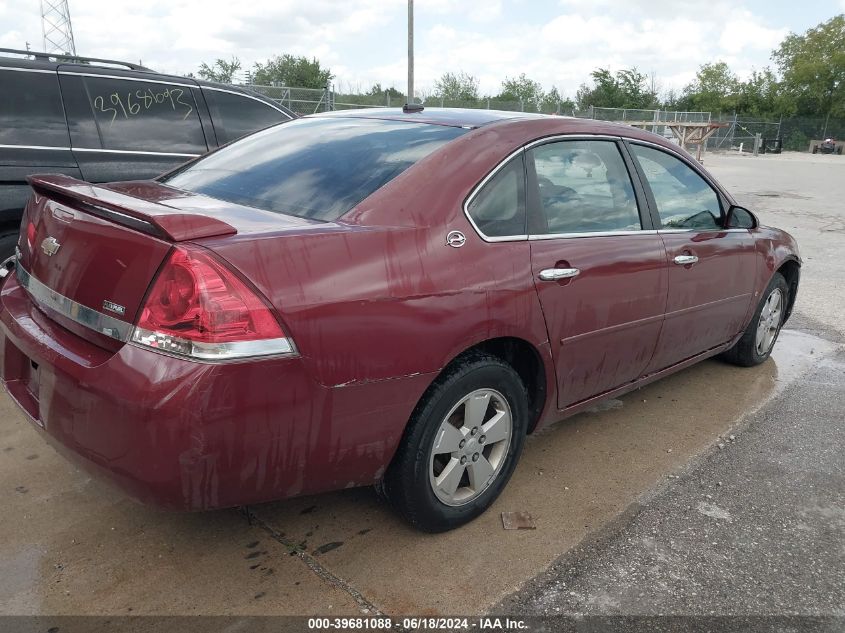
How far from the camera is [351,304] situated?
6.95 feet

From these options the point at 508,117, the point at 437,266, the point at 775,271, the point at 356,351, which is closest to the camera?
the point at 356,351

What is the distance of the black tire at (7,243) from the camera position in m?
4.31

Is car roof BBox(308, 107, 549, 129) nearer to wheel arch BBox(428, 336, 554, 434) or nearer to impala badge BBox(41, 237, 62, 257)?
wheel arch BBox(428, 336, 554, 434)

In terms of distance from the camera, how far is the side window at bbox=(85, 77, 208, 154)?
4824 millimetres

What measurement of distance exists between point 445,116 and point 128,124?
2912 millimetres

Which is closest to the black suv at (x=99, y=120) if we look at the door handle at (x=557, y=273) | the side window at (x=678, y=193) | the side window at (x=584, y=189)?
the side window at (x=584, y=189)

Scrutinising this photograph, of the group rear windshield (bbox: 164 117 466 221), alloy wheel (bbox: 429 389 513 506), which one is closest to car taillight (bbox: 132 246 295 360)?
rear windshield (bbox: 164 117 466 221)

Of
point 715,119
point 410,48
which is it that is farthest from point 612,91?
point 410,48

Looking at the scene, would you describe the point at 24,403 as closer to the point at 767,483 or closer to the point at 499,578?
the point at 499,578

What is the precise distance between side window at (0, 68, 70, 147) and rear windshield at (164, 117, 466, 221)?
182 cm

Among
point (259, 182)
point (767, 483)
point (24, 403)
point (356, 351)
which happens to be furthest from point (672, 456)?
point (24, 403)

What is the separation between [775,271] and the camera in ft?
14.8

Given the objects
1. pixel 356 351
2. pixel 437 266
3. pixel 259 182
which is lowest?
pixel 356 351

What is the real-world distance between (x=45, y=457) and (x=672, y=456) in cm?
301
